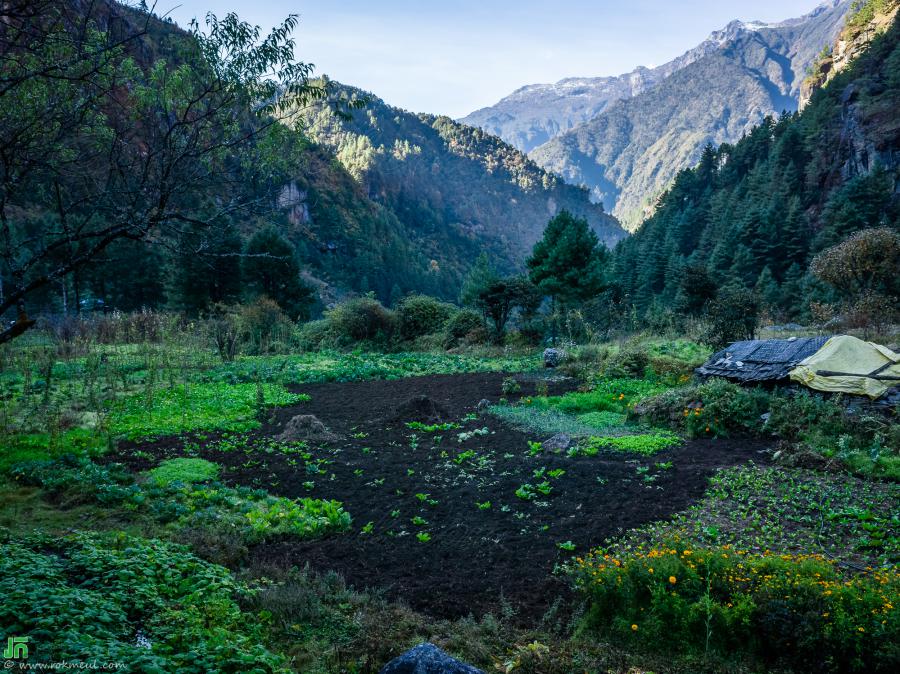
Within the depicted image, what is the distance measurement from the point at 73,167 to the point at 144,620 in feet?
18.7

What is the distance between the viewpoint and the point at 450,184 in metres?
149

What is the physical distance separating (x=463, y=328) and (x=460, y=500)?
66.7ft

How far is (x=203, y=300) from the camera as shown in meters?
30.8

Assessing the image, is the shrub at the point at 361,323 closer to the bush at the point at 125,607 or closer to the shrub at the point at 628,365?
the shrub at the point at 628,365

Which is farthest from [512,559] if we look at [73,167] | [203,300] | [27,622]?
[203,300]

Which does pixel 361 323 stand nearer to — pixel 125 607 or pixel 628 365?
pixel 628 365

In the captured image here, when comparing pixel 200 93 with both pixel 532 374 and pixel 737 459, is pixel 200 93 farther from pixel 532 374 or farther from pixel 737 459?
pixel 532 374

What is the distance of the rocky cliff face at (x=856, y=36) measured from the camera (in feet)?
186

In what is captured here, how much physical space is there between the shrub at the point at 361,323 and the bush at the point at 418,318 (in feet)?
2.22

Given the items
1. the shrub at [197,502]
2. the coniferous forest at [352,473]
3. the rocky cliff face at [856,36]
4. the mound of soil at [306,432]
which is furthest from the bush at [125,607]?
the rocky cliff face at [856,36]

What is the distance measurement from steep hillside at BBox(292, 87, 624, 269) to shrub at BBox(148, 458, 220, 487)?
314 ft

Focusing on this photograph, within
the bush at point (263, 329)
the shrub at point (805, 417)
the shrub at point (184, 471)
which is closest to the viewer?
the shrub at point (184, 471)

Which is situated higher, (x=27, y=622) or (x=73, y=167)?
(x=73, y=167)

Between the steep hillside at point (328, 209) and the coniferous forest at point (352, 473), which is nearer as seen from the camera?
the coniferous forest at point (352, 473)
